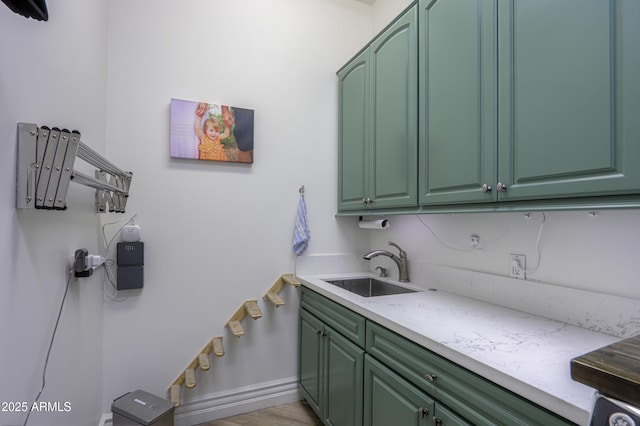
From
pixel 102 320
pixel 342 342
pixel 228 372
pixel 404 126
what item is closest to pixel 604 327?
pixel 342 342

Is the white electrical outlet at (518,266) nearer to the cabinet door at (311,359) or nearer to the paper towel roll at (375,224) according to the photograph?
the paper towel roll at (375,224)

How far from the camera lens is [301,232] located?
7.41 feet

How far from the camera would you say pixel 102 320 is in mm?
1843

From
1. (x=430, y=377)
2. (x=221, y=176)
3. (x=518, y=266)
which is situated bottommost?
(x=430, y=377)

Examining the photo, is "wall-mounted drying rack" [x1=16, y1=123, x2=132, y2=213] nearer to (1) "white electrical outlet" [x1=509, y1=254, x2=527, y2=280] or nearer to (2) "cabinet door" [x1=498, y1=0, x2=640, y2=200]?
(2) "cabinet door" [x1=498, y1=0, x2=640, y2=200]

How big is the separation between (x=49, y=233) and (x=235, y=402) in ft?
5.45

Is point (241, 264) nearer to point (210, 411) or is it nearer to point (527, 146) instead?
point (210, 411)

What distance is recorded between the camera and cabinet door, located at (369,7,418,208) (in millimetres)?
1631

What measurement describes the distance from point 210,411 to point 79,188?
162cm

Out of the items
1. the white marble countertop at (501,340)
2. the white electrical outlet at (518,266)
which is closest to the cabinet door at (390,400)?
the white marble countertop at (501,340)

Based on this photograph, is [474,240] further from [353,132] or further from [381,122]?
[353,132]

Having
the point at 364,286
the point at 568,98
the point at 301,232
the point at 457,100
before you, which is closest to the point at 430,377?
the point at 568,98

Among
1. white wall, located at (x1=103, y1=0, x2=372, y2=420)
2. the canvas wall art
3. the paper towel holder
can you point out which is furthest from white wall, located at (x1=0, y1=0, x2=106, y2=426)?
the paper towel holder

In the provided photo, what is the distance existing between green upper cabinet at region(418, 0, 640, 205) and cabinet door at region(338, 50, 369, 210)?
0.56 m
